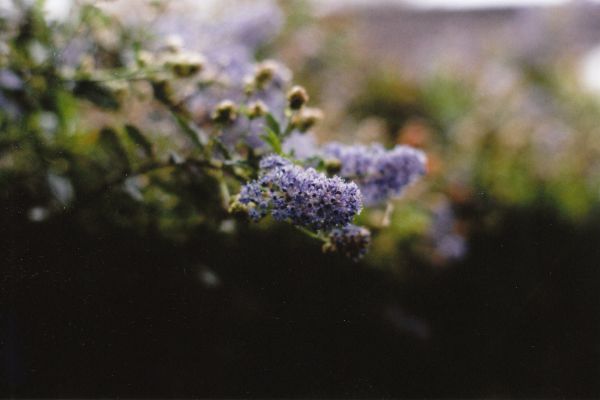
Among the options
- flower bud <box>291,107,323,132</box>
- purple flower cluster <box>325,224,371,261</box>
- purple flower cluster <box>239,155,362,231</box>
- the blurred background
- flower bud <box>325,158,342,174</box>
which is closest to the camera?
purple flower cluster <box>239,155,362,231</box>

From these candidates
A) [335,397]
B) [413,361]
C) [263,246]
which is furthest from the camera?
[413,361]

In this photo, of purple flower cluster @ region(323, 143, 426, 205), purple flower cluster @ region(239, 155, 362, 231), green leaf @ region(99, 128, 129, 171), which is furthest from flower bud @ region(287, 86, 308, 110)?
green leaf @ region(99, 128, 129, 171)

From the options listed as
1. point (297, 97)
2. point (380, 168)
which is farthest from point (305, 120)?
point (380, 168)

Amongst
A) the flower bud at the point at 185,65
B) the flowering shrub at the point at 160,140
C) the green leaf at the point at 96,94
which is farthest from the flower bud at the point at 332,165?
the green leaf at the point at 96,94

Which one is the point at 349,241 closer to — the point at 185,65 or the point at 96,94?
the point at 185,65

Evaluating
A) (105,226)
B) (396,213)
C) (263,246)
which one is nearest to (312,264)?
(263,246)

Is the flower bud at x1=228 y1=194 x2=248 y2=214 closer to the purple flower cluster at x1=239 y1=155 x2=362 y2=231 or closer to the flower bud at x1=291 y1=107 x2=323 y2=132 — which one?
the purple flower cluster at x1=239 y1=155 x2=362 y2=231

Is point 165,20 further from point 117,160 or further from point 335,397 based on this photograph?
point 335,397
